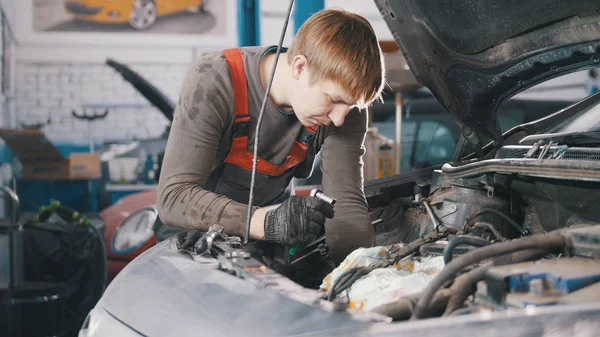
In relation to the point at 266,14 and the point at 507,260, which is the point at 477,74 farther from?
the point at 266,14

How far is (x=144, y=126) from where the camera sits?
18.1 ft

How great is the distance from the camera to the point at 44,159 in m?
4.61

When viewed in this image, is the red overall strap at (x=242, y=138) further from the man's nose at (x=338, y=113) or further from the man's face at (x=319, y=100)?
the man's nose at (x=338, y=113)

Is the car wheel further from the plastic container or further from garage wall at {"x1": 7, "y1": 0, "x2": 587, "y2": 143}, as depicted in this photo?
the plastic container

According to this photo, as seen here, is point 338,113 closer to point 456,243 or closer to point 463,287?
point 456,243

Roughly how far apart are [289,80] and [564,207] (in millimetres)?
817

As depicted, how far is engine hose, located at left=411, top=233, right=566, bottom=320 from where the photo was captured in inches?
36.0

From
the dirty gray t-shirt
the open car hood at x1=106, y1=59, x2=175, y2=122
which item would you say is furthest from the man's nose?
the open car hood at x1=106, y1=59, x2=175, y2=122

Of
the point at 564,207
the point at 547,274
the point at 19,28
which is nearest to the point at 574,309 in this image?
the point at 547,274

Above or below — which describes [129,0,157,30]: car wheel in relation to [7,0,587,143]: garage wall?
above

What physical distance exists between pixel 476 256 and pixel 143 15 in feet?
15.8

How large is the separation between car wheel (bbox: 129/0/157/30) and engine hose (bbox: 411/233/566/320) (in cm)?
475

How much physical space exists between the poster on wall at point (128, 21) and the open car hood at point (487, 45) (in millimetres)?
3776

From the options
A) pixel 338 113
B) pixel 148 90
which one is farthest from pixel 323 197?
pixel 148 90
